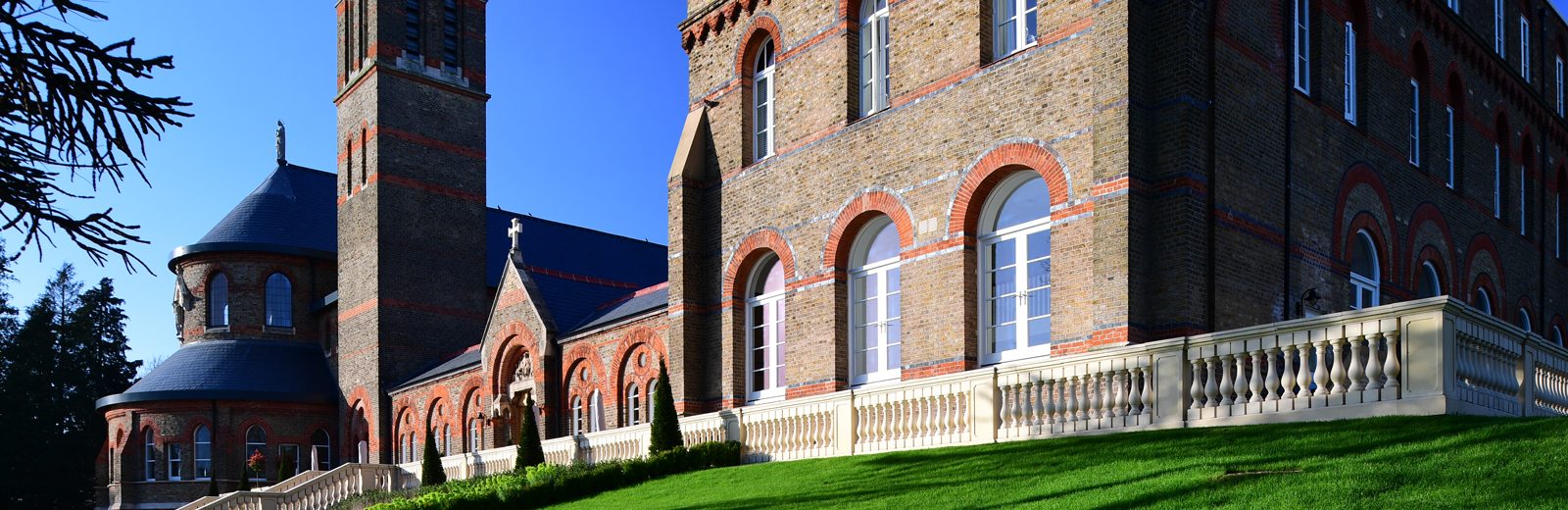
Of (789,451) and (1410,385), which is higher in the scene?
(1410,385)

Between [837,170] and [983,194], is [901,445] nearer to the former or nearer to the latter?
[983,194]

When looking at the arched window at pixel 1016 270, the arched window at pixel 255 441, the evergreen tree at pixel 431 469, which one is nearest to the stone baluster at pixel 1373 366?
the arched window at pixel 1016 270

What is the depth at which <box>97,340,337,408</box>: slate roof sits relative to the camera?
43156mm

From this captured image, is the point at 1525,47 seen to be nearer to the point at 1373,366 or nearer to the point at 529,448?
the point at 1373,366

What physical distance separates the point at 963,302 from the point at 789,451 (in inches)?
130

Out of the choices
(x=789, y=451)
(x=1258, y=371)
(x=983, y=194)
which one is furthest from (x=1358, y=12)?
(x=789, y=451)

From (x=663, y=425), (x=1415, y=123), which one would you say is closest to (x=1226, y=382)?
(x=663, y=425)

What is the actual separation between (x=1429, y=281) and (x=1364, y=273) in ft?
11.0

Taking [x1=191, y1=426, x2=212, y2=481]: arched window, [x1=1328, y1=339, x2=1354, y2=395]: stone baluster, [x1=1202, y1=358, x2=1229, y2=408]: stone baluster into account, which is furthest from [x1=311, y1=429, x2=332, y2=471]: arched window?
[x1=1328, y1=339, x2=1354, y2=395]: stone baluster

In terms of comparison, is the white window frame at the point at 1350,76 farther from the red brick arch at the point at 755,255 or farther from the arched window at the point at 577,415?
the arched window at the point at 577,415

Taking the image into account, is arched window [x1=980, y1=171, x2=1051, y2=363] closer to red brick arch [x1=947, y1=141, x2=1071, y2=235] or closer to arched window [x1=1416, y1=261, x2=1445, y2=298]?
red brick arch [x1=947, y1=141, x2=1071, y2=235]

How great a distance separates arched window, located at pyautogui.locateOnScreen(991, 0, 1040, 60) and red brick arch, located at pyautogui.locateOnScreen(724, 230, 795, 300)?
518 cm

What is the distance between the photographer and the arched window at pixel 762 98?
2283cm

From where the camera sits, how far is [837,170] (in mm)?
20688
